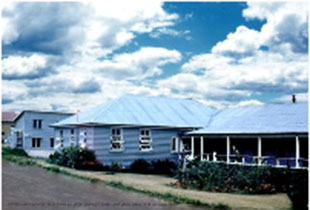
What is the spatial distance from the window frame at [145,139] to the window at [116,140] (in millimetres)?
1399

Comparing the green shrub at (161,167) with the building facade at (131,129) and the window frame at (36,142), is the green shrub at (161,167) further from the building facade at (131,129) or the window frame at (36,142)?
the window frame at (36,142)

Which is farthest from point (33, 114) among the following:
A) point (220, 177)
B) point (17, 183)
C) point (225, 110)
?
point (220, 177)

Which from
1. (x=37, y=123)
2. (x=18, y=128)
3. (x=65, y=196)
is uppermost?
(x=37, y=123)

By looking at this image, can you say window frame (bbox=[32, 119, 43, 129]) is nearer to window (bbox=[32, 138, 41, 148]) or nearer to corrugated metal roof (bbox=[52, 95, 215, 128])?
window (bbox=[32, 138, 41, 148])

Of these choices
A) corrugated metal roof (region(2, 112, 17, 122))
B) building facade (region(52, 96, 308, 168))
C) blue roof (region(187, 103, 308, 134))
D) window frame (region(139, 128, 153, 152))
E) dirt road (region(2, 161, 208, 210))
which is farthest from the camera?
corrugated metal roof (region(2, 112, 17, 122))

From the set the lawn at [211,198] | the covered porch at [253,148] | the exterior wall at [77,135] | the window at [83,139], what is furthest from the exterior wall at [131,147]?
the lawn at [211,198]

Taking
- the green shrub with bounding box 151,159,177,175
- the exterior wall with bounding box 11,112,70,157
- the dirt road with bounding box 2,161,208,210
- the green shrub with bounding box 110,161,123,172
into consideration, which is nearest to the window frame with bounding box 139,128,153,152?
the green shrub with bounding box 151,159,177,175

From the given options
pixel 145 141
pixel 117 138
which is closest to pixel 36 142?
pixel 117 138

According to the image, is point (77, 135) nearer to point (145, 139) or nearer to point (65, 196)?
point (145, 139)

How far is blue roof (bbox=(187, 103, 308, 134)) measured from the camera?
22.9m

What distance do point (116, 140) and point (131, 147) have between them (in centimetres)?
110

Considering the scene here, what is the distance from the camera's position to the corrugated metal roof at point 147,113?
94.9 ft

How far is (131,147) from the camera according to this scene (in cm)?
2894

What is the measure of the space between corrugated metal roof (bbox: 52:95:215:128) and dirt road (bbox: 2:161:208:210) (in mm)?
7594
